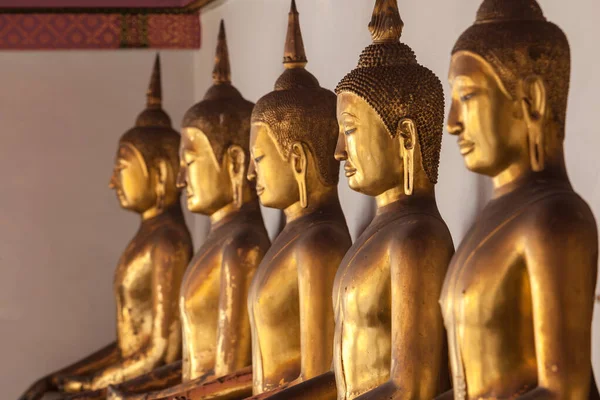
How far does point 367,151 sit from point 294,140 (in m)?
0.54

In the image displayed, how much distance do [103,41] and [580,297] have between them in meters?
3.63

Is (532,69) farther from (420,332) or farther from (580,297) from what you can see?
(420,332)

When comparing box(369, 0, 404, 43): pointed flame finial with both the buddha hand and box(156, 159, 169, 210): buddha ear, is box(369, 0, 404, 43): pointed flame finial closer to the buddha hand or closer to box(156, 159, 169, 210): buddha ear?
the buddha hand

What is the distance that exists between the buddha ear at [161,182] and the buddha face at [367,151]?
185 cm

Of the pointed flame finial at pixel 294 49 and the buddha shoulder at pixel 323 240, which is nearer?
the buddha shoulder at pixel 323 240

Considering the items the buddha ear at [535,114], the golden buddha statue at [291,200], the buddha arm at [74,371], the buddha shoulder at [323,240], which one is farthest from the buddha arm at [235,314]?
the buddha ear at [535,114]

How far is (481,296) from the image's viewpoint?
243 cm

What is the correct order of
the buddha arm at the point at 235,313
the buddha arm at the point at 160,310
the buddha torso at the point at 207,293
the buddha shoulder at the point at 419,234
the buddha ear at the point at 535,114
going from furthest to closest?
the buddha arm at the point at 160,310 < the buddha torso at the point at 207,293 < the buddha arm at the point at 235,313 < the buddha shoulder at the point at 419,234 < the buddha ear at the point at 535,114

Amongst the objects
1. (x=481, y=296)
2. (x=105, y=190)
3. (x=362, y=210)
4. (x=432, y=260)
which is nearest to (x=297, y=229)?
(x=362, y=210)

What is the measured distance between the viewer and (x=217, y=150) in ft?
13.2

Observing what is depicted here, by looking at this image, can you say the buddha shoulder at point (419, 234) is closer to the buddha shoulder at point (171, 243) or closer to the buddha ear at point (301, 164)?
the buddha ear at point (301, 164)

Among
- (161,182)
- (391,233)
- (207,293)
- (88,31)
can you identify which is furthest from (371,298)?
(88,31)

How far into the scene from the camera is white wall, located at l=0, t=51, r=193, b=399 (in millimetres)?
5594

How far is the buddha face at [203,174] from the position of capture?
13.2ft
